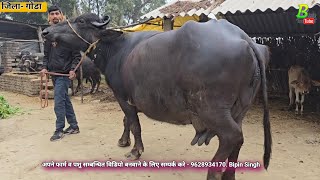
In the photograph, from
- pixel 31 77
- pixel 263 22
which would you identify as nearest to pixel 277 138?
pixel 263 22

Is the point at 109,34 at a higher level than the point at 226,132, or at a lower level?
higher

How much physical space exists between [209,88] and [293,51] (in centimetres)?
808

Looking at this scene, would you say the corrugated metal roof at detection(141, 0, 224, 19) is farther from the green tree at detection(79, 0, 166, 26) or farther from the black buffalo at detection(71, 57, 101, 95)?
the green tree at detection(79, 0, 166, 26)

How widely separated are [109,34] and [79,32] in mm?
387

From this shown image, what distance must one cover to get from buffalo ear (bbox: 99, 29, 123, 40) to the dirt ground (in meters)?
1.51

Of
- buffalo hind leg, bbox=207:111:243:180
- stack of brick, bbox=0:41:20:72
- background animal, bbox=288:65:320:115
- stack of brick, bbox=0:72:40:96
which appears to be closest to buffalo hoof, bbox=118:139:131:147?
buffalo hind leg, bbox=207:111:243:180

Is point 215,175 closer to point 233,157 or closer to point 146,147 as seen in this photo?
point 233,157

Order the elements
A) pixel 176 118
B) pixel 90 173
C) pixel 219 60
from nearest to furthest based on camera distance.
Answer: pixel 219 60, pixel 176 118, pixel 90 173

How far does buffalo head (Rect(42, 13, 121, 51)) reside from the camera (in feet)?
12.9

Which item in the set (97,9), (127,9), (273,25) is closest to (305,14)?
(273,25)

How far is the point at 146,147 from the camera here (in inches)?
179

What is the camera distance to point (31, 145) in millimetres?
4695

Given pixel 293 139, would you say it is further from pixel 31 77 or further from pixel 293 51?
pixel 31 77

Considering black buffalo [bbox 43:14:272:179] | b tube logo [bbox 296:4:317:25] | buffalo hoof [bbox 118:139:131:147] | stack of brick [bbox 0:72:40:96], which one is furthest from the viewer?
stack of brick [bbox 0:72:40:96]
